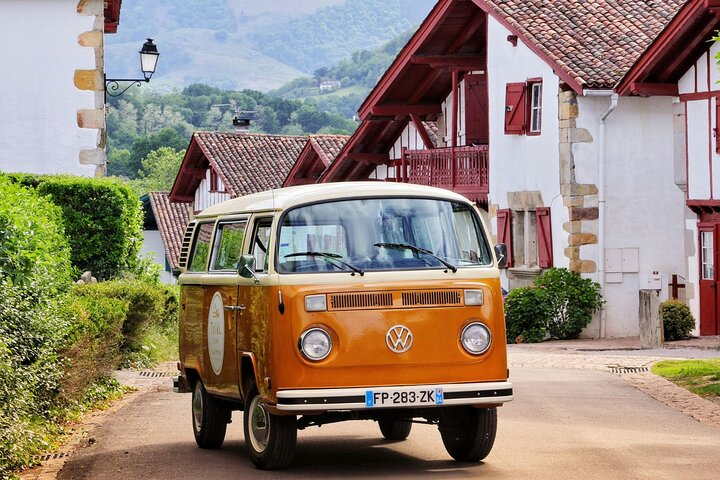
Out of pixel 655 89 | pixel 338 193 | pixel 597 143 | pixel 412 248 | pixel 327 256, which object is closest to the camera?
pixel 327 256

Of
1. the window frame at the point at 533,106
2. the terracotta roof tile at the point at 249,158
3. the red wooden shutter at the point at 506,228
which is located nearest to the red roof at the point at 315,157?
the terracotta roof tile at the point at 249,158

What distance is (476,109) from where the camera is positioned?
37375mm

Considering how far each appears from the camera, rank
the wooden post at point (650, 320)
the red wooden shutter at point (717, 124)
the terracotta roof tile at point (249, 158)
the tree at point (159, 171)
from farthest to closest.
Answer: the tree at point (159, 171) → the terracotta roof tile at point (249, 158) → the red wooden shutter at point (717, 124) → the wooden post at point (650, 320)

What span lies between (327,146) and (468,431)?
116 ft

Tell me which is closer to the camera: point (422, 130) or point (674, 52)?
point (674, 52)

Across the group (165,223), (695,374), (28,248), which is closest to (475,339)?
(28,248)

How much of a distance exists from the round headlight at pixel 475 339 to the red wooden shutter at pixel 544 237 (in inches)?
859

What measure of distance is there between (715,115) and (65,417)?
57.3ft

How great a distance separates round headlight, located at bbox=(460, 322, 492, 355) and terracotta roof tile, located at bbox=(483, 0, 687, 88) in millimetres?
20101

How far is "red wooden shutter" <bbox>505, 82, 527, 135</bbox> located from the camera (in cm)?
3306

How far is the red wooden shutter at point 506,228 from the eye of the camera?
34000mm

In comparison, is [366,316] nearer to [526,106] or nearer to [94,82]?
[94,82]

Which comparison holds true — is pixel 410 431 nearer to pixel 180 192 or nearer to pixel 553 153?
pixel 553 153

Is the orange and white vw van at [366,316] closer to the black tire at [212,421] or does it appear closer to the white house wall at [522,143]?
the black tire at [212,421]
